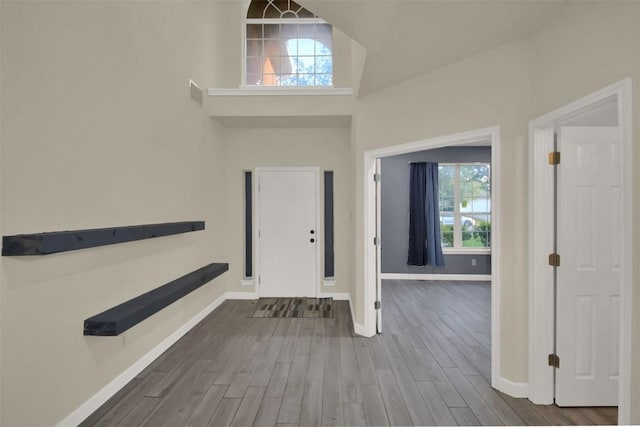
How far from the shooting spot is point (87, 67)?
2.10 m

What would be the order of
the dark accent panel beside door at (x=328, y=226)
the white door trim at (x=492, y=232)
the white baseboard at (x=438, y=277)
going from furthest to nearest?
1. the white baseboard at (x=438, y=277)
2. the dark accent panel beside door at (x=328, y=226)
3. the white door trim at (x=492, y=232)

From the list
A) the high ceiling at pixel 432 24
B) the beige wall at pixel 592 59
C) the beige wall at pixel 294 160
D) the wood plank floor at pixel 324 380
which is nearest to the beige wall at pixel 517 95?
the beige wall at pixel 592 59

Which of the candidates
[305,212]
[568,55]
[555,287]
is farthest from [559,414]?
[305,212]

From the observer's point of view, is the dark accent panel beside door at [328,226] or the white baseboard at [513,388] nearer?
the white baseboard at [513,388]

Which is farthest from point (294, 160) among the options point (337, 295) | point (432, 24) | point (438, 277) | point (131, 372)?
point (438, 277)

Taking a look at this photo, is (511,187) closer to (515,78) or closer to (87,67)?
(515,78)

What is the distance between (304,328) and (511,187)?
2595 mm

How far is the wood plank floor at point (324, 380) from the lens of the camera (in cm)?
210

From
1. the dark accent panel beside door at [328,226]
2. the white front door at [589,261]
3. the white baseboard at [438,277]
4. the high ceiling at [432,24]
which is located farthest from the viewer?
the white baseboard at [438,277]

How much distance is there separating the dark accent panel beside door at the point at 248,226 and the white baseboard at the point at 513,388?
3568mm

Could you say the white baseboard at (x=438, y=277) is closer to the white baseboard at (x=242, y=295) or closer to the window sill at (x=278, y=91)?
the white baseboard at (x=242, y=295)

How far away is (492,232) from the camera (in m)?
2.49

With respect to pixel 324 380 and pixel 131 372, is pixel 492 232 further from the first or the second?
pixel 131 372

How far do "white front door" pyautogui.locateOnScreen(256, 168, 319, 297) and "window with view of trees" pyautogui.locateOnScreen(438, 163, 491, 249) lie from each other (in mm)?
2985
